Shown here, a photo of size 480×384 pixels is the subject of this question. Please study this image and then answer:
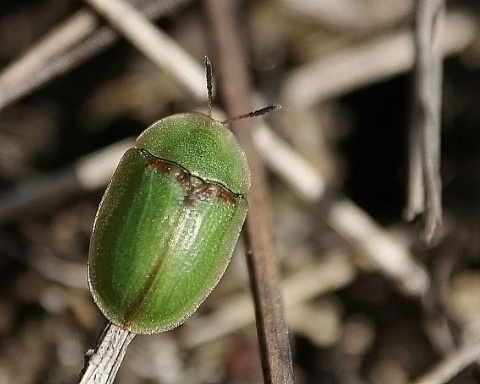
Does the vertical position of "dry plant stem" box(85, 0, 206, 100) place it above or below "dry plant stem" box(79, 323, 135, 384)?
above

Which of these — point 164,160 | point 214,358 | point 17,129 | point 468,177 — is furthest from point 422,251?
point 17,129

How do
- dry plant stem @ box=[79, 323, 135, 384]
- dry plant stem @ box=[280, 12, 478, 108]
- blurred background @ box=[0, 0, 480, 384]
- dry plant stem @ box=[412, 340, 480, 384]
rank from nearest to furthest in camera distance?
dry plant stem @ box=[79, 323, 135, 384], dry plant stem @ box=[412, 340, 480, 384], blurred background @ box=[0, 0, 480, 384], dry plant stem @ box=[280, 12, 478, 108]

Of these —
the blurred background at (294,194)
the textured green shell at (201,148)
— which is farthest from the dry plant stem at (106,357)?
the blurred background at (294,194)

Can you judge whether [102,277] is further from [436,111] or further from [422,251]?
[422,251]

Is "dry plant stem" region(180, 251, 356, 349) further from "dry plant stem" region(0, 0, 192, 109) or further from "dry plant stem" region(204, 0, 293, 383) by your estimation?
"dry plant stem" region(0, 0, 192, 109)

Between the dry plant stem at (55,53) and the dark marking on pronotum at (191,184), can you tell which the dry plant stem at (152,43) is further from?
the dark marking on pronotum at (191,184)

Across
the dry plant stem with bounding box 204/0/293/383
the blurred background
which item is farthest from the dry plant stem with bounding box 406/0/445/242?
the dry plant stem with bounding box 204/0/293/383

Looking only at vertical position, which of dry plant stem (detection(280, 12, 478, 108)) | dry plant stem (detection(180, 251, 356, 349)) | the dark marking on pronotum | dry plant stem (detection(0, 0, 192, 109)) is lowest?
dry plant stem (detection(180, 251, 356, 349))

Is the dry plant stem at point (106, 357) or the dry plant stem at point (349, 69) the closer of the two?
the dry plant stem at point (106, 357)
